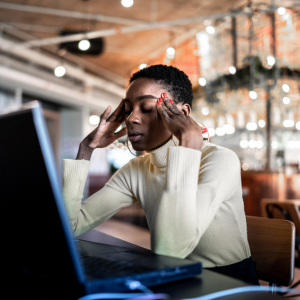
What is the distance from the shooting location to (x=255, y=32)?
6234mm

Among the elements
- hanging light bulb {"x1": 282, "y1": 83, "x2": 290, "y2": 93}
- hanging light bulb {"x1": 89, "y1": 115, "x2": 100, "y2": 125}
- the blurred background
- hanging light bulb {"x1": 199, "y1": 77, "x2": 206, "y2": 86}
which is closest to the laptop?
the blurred background

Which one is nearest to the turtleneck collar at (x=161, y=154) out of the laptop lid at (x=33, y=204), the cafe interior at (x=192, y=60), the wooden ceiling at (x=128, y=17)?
the laptop lid at (x=33, y=204)

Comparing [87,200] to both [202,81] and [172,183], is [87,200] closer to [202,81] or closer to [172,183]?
[172,183]

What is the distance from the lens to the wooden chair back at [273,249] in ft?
3.80

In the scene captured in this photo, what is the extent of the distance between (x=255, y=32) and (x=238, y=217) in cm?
606

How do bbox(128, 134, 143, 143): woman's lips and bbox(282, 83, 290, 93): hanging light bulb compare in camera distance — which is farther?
bbox(282, 83, 290, 93): hanging light bulb

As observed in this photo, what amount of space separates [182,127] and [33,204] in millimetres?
513

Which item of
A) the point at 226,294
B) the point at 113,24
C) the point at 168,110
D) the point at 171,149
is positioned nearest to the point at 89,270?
the point at 226,294

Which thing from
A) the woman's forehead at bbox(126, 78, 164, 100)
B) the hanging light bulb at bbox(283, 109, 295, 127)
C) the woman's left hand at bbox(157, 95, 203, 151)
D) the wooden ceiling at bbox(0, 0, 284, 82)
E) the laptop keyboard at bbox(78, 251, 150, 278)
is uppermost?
the wooden ceiling at bbox(0, 0, 284, 82)

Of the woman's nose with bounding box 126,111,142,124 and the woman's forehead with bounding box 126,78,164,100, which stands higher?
the woman's forehead with bounding box 126,78,164,100

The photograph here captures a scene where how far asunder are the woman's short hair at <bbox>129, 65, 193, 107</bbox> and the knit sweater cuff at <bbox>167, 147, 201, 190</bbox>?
412mm

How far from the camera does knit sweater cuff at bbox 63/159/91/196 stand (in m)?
1.17

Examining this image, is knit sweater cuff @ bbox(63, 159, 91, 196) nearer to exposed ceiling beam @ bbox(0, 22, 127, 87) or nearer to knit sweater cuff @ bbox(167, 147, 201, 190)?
knit sweater cuff @ bbox(167, 147, 201, 190)

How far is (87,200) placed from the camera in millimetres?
1272
